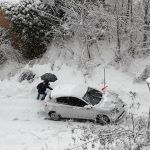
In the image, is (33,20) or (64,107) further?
(33,20)

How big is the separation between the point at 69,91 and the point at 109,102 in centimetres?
175

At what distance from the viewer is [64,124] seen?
18.7 metres

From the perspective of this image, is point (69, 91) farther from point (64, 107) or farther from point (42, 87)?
point (42, 87)

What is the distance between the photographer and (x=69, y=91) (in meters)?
18.9

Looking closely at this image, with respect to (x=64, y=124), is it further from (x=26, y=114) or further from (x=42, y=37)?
(x=42, y=37)

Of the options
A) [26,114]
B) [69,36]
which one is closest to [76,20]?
[69,36]

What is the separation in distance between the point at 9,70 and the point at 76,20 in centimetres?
456

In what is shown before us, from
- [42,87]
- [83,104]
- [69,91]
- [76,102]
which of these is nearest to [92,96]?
[83,104]

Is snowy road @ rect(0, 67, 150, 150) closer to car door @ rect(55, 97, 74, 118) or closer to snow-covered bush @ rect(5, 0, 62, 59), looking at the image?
car door @ rect(55, 97, 74, 118)

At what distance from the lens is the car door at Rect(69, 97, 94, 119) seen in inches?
722

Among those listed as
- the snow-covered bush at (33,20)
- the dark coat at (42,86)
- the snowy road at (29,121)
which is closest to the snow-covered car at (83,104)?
the snowy road at (29,121)

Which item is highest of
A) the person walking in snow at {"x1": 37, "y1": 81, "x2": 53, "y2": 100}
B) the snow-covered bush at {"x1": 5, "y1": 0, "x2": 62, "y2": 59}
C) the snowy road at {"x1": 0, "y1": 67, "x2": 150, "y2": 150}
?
the snow-covered bush at {"x1": 5, "y1": 0, "x2": 62, "y2": 59}

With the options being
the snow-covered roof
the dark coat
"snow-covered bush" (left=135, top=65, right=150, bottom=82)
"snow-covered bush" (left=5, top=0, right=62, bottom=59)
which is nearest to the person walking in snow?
the dark coat

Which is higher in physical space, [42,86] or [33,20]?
[33,20]
